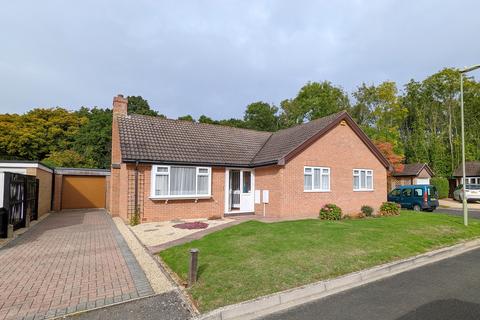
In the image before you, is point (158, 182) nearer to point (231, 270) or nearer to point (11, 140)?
point (231, 270)

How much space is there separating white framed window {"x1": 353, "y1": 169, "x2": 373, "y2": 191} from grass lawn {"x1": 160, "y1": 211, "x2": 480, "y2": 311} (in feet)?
18.0

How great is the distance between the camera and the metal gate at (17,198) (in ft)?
34.0

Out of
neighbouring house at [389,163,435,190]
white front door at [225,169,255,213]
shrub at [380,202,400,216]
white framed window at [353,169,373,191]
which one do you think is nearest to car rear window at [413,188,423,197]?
shrub at [380,202,400,216]

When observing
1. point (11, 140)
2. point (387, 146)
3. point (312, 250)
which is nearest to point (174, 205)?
point (312, 250)

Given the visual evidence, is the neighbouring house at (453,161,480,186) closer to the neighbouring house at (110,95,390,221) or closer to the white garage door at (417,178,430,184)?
the white garage door at (417,178,430,184)

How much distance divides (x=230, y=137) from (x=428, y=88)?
132ft

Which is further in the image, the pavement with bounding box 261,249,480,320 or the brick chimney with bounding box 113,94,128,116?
the brick chimney with bounding box 113,94,128,116

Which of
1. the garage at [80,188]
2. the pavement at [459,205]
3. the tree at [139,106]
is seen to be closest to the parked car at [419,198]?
the pavement at [459,205]

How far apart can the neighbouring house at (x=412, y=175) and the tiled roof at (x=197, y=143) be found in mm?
18765

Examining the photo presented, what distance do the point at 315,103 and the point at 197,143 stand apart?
3203 centimetres

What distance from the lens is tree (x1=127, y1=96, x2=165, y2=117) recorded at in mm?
46875

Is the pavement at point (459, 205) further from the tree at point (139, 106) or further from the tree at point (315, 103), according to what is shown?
the tree at point (139, 106)

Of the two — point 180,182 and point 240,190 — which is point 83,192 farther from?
point 240,190

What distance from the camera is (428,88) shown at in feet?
143
